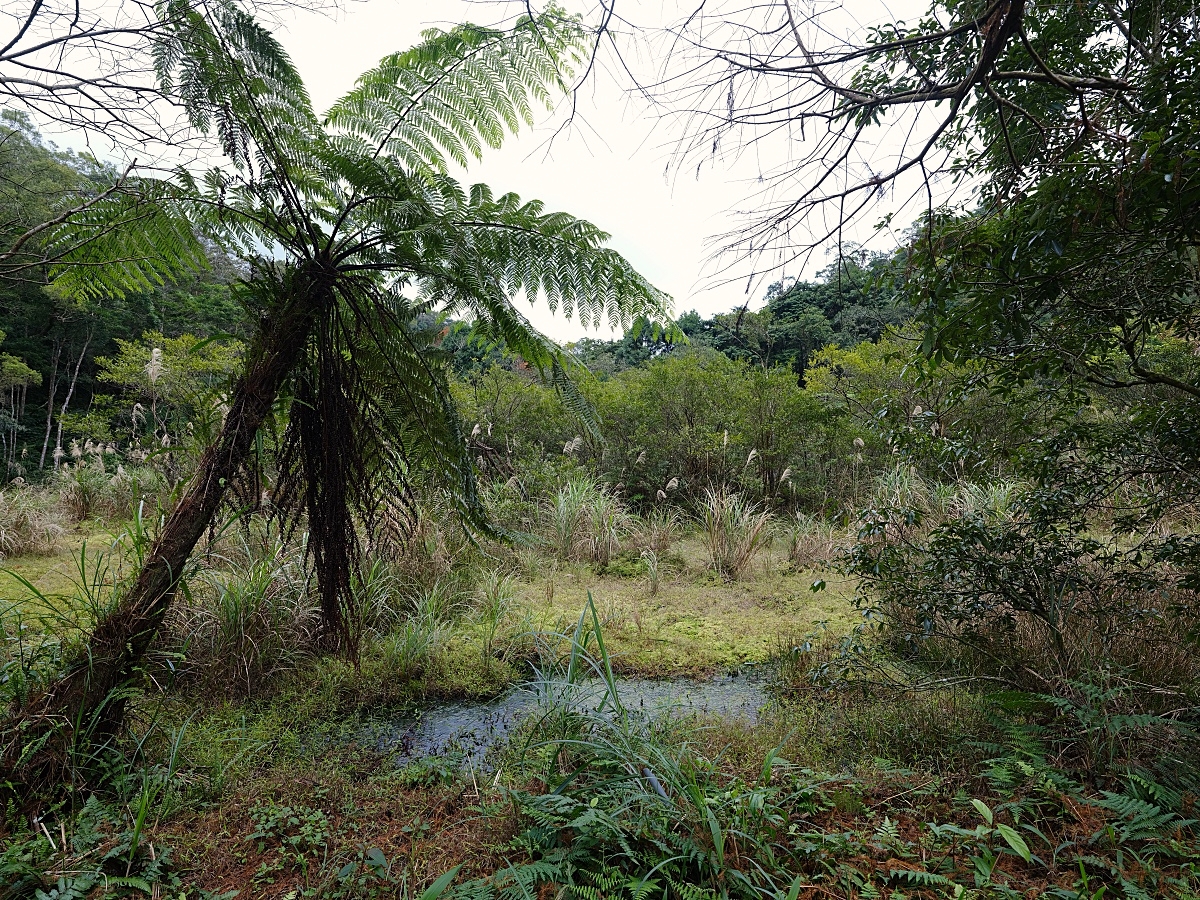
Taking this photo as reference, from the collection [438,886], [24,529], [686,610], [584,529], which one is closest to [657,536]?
[584,529]

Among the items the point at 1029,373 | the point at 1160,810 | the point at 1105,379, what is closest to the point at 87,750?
the point at 1160,810

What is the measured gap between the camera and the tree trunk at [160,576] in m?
1.83

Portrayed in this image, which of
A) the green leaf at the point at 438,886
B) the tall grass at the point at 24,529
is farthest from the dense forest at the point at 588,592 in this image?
the tall grass at the point at 24,529

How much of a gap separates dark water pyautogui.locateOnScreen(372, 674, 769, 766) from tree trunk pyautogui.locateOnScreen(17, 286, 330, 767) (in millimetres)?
1087

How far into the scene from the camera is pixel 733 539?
5.74 metres

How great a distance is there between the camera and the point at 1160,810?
1.60 m

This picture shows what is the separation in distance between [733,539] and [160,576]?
478 cm

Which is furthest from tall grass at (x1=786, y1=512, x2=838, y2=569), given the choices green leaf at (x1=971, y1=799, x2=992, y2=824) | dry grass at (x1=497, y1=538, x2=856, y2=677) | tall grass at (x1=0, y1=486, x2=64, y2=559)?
tall grass at (x1=0, y1=486, x2=64, y2=559)

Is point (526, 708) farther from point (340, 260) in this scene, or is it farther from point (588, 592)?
point (340, 260)

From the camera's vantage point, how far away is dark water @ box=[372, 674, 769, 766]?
2539 millimetres

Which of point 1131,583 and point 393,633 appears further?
point 393,633

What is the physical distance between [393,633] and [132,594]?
1855mm

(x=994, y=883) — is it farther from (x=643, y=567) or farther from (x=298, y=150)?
(x=643, y=567)

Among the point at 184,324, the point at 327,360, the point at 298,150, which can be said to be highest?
the point at 184,324
